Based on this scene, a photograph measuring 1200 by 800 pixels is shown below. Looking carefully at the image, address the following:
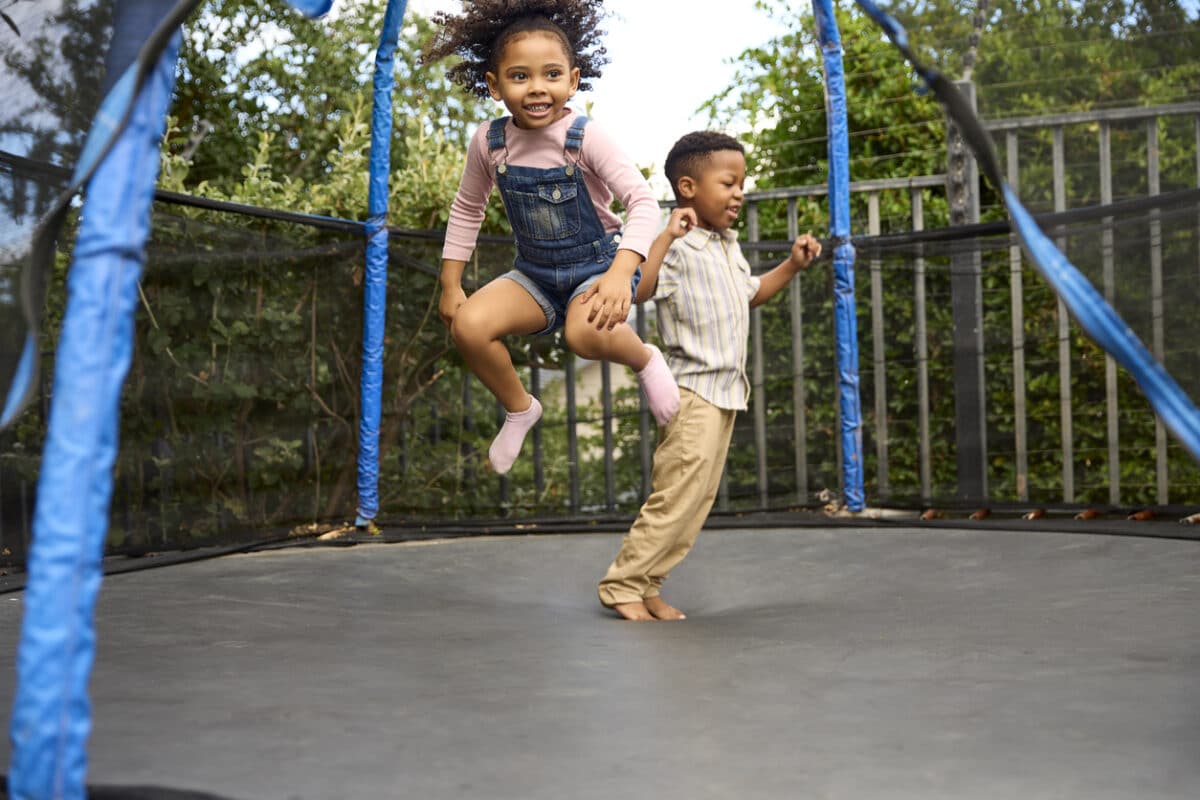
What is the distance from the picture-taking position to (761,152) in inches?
177

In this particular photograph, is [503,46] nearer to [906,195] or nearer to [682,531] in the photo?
[682,531]

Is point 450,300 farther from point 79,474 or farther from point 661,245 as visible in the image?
point 79,474

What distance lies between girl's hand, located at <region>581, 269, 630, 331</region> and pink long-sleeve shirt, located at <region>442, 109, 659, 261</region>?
8cm

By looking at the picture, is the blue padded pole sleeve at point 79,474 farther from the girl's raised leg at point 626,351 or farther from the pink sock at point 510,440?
the pink sock at point 510,440

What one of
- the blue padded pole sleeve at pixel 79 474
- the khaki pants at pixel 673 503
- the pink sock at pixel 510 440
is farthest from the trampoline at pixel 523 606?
the pink sock at pixel 510 440

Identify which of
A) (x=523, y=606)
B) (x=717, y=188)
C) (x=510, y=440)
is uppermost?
(x=717, y=188)

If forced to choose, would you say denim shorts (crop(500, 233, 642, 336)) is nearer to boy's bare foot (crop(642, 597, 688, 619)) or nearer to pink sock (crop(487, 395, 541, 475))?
pink sock (crop(487, 395, 541, 475))

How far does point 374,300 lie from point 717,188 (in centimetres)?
139

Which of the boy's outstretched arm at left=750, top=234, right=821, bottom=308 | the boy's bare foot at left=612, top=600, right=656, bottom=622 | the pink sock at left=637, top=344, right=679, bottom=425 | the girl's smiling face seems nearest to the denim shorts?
the pink sock at left=637, top=344, right=679, bottom=425

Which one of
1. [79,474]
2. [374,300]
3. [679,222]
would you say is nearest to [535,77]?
[679,222]

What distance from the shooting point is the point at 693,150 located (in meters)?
2.30

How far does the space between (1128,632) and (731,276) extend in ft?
3.35

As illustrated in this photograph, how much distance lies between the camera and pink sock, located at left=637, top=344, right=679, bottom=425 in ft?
6.65

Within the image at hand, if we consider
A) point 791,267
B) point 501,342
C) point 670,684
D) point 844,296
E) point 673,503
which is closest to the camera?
point 670,684
